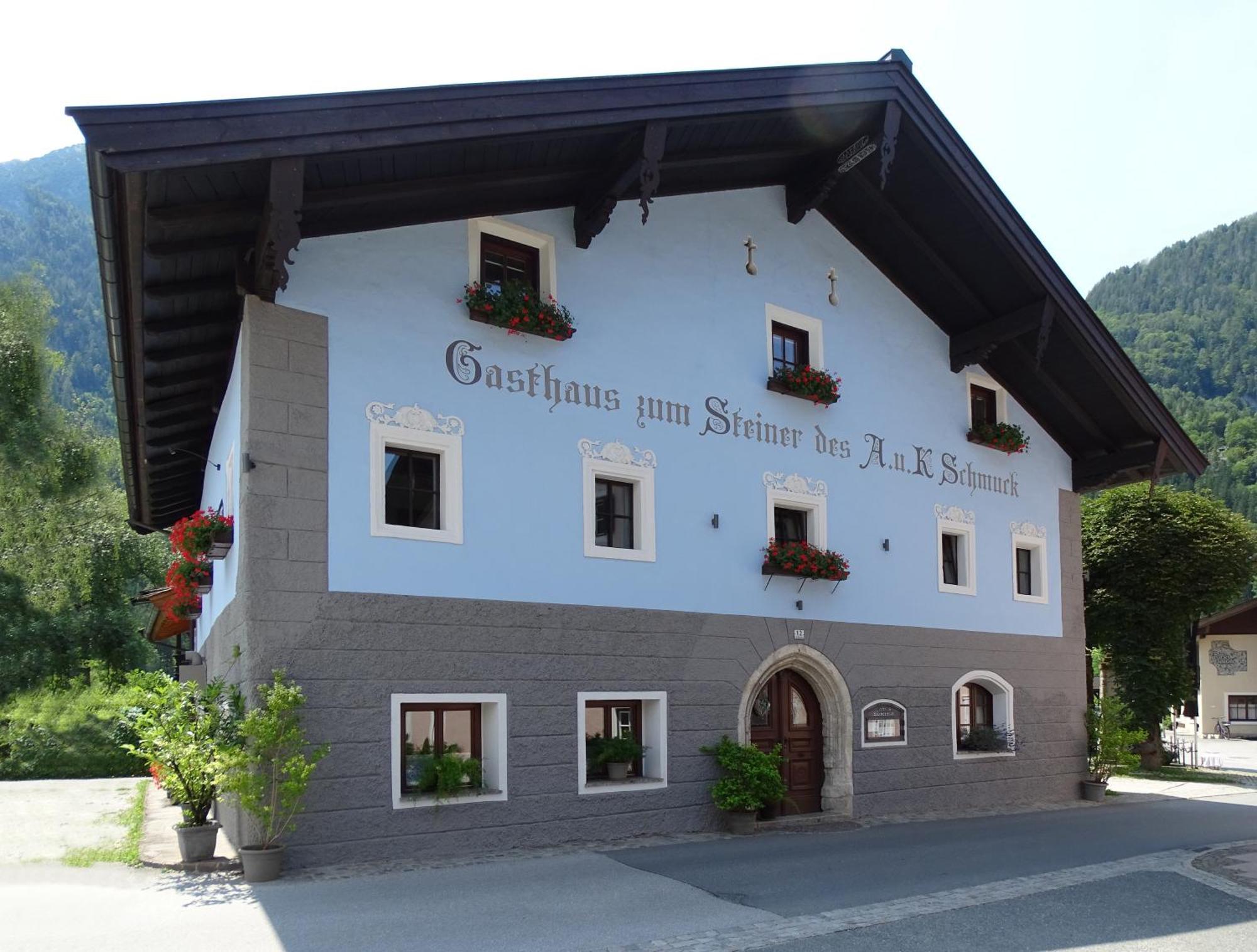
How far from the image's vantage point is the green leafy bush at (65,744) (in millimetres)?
21984

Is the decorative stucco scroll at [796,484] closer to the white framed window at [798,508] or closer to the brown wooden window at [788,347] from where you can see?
the white framed window at [798,508]

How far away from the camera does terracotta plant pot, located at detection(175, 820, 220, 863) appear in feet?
33.2

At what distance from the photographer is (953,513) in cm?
1697

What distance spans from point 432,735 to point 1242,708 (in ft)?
158

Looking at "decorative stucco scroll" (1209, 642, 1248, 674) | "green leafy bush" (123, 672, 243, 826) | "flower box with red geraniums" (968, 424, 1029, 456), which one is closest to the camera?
"green leafy bush" (123, 672, 243, 826)

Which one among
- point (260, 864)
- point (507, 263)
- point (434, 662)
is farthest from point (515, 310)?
point (260, 864)

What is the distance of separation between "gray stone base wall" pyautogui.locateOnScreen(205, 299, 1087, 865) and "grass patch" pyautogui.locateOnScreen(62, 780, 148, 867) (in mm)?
1106

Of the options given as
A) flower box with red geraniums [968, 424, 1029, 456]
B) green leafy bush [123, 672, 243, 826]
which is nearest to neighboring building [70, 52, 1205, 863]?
flower box with red geraniums [968, 424, 1029, 456]

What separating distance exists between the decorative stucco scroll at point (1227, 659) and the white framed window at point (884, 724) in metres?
41.1

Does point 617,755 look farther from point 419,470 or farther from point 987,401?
point 987,401

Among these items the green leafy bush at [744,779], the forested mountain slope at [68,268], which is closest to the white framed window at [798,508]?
the green leafy bush at [744,779]

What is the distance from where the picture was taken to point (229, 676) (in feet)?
37.0

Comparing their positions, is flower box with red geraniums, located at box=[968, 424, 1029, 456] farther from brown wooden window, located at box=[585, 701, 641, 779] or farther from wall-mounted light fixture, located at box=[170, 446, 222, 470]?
wall-mounted light fixture, located at box=[170, 446, 222, 470]

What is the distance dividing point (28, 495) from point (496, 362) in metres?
22.3
